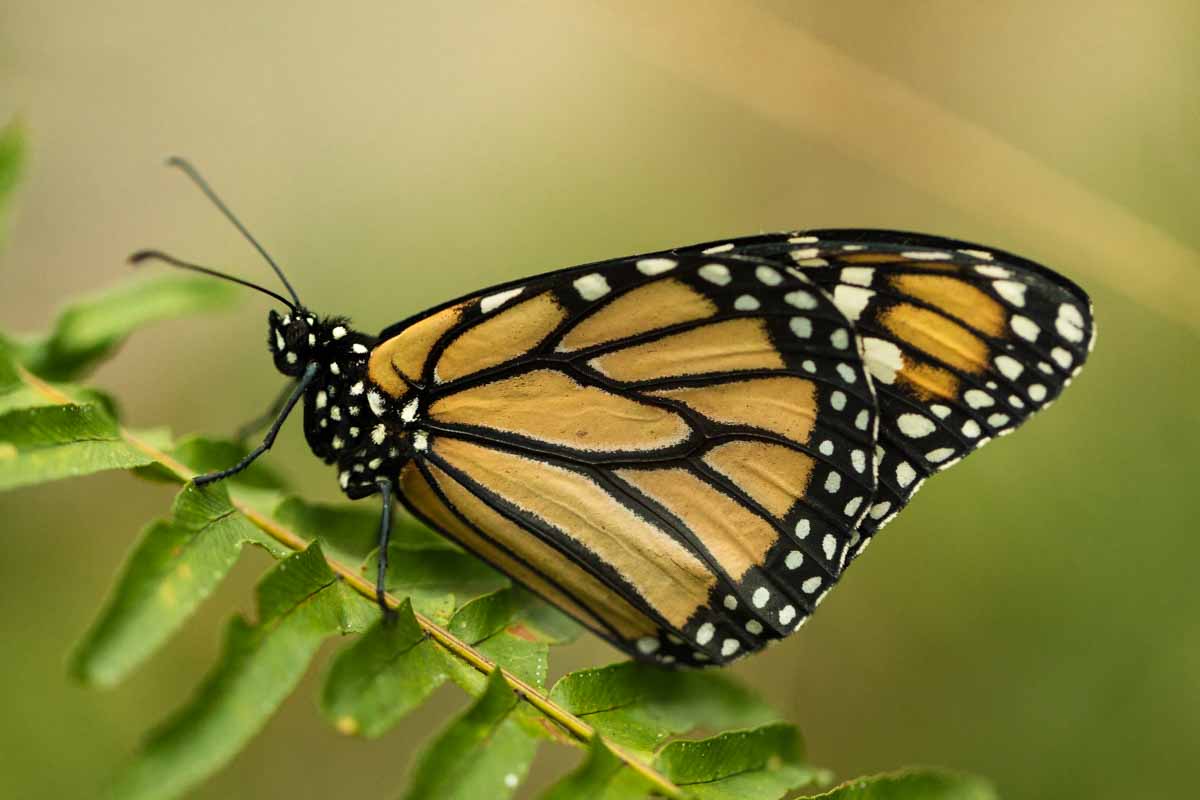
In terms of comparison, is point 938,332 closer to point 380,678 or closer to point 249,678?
point 380,678

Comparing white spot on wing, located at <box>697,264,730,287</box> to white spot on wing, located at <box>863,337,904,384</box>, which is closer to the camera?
white spot on wing, located at <box>697,264,730,287</box>

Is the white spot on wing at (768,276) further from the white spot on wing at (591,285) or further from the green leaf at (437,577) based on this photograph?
the green leaf at (437,577)

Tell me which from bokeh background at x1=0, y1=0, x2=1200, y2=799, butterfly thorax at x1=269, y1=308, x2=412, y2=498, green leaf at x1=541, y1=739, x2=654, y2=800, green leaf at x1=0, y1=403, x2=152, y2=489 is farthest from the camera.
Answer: bokeh background at x1=0, y1=0, x2=1200, y2=799

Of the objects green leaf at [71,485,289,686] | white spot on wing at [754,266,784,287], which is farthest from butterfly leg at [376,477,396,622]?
white spot on wing at [754,266,784,287]

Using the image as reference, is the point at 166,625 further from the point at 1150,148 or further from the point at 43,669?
the point at 1150,148

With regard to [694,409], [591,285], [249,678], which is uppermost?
[591,285]

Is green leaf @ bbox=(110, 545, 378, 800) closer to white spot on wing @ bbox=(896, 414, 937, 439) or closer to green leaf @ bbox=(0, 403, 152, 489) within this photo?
green leaf @ bbox=(0, 403, 152, 489)

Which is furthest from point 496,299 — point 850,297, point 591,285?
point 850,297

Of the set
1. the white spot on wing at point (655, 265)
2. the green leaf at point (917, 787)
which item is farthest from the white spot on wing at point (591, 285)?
the green leaf at point (917, 787)
